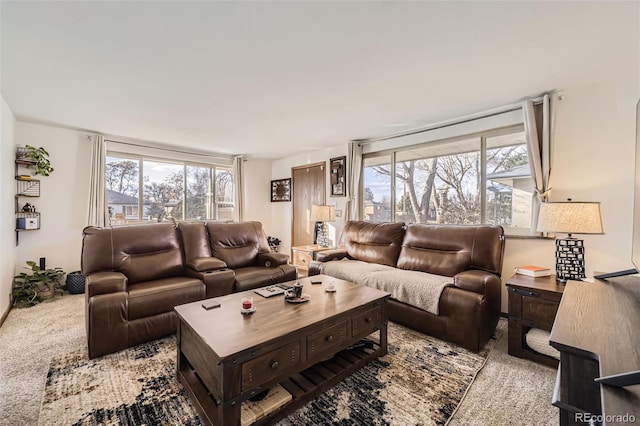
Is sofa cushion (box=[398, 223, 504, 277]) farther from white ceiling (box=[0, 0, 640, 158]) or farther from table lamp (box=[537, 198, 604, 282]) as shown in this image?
white ceiling (box=[0, 0, 640, 158])

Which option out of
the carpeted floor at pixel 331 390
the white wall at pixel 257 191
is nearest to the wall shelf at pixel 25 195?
the carpeted floor at pixel 331 390

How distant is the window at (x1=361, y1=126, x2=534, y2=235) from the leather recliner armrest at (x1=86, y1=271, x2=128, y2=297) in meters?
3.43

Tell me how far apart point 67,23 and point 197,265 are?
2165mm

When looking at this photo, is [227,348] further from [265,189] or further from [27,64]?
[265,189]

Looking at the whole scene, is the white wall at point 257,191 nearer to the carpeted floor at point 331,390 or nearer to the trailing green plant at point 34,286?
the trailing green plant at point 34,286

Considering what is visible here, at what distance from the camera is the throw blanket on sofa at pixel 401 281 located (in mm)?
2436

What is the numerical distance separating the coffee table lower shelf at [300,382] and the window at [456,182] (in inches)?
86.2

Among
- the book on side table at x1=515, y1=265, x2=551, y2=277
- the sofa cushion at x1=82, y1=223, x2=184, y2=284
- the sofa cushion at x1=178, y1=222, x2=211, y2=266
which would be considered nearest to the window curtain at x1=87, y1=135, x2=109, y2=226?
the sofa cushion at x1=82, y1=223, x2=184, y2=284

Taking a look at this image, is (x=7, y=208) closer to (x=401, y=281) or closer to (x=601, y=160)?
(x=401, y=281)

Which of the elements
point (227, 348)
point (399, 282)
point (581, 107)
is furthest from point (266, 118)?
point (581, 107)

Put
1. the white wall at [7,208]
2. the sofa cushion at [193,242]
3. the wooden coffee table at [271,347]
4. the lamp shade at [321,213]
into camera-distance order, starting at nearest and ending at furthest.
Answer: the wooden coffee table at [271,347] → the white wall at [7,208] → the sofa cushion at [193,242] → the lamp shade at [321,213]

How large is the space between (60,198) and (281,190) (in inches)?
144

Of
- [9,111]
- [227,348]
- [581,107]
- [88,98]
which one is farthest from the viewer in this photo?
[9,111]

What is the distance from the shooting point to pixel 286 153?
558 centimetres
